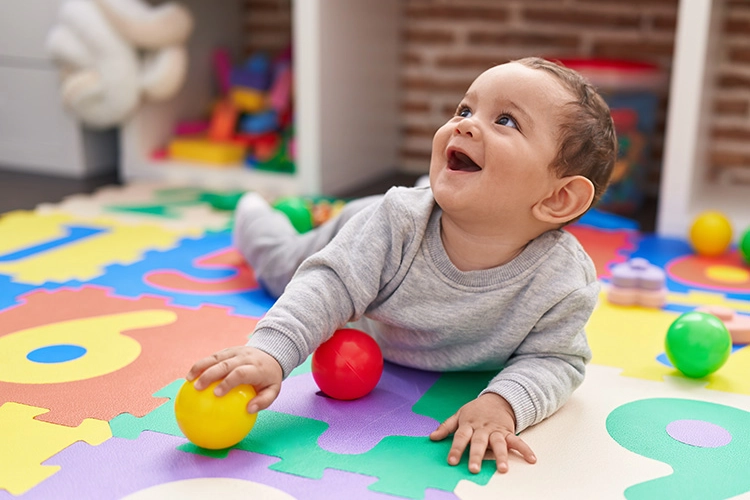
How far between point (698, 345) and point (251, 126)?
4.57 feet

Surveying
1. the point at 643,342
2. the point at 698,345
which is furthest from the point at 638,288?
the point at 698,345

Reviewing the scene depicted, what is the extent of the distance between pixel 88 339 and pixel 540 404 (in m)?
0.56

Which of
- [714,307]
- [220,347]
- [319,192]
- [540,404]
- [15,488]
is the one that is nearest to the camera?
[15,488]

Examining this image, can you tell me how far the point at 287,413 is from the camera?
33.0 inches

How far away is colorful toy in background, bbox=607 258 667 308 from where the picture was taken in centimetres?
119

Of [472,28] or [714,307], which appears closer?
[714,307]

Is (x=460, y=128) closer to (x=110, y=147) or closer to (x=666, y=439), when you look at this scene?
(x=666, y=439)

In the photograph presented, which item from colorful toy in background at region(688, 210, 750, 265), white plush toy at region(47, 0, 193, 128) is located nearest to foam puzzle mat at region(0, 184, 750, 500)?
colorful toy in background at region(688, 210, 750, 265)

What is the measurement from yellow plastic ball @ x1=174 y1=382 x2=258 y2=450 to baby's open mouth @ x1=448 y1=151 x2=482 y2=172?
31 centimetres

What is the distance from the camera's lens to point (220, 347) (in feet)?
3.33

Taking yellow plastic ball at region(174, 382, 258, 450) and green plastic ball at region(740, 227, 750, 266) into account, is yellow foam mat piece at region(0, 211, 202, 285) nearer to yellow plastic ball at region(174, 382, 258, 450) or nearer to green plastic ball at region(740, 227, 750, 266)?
yellow plastic ball at region(174, 382, 258, 450)

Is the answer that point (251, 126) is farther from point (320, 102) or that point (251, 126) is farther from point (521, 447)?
point (521, 447)

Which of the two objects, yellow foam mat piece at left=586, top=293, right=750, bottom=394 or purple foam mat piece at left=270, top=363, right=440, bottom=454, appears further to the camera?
yellow foam mat piece at left=586, top=293, right=750, bottom=394

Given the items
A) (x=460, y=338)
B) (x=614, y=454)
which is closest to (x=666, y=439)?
(x=614, y=454)
